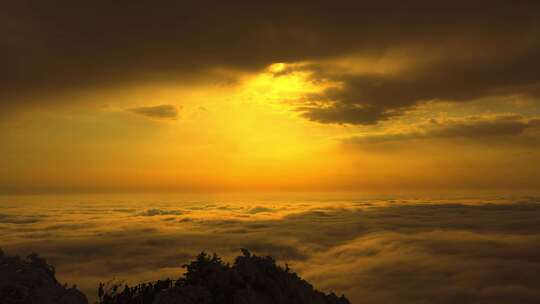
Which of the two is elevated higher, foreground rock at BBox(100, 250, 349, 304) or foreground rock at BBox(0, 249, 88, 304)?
foreground rock at BBox(0, 249, 88, 304)

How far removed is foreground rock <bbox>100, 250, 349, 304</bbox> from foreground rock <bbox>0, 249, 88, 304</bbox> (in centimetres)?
431

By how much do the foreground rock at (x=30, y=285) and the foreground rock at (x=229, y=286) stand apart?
431 centimetres

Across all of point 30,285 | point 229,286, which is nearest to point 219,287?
point 229,286

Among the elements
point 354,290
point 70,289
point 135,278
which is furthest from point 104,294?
point 354,290

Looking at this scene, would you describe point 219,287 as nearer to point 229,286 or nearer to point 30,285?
point 229,286

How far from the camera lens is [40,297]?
21.6 metres

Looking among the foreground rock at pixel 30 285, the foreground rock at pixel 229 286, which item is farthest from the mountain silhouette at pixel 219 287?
the foreground rock at pixel 30 285

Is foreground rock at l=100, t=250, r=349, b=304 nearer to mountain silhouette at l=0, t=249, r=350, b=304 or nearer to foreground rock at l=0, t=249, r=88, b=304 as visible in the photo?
mountain silhouette at l=0, t=249, r=350, b=304

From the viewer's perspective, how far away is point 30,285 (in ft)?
71.9

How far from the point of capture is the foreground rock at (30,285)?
21016mm

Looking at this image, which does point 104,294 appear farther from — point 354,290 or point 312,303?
point 354,290

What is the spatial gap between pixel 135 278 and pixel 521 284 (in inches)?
6271

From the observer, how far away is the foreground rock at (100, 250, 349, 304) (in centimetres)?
2723

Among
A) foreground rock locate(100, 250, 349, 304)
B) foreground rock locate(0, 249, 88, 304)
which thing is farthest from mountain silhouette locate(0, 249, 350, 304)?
foreground rock locate(0, 249, 88, 304)
